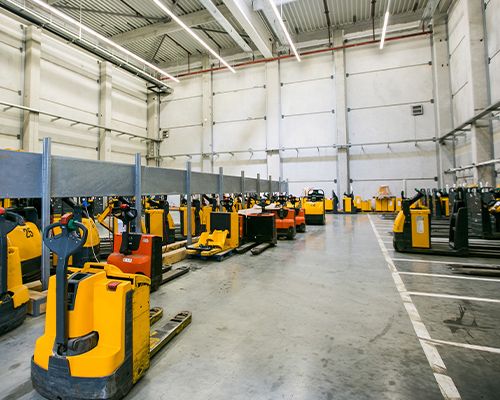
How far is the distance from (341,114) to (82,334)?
14.7m

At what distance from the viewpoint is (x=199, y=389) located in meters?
1.63

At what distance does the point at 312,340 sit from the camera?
7.13 feet

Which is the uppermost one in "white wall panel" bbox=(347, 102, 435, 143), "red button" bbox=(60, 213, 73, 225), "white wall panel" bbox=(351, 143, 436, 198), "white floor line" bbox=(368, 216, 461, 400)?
"white wall panel" bbox=(347, 102, 435, 143)

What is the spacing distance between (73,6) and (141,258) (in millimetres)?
12962

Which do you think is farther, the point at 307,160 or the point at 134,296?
the point at 307,160

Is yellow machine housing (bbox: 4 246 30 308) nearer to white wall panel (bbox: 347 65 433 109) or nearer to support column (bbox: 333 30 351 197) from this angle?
support column (bbox: 333 30 351 197)

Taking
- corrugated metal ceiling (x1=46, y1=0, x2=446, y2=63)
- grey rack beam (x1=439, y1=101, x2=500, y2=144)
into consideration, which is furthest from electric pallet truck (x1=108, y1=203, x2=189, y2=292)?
corrugated metal ceiling (x1=46, y1=0, x2=446, y2=63)

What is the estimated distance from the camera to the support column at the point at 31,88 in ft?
32.8

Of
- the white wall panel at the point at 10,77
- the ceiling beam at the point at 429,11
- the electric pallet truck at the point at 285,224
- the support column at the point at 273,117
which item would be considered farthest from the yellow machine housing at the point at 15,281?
the ceiling beam at the point at 429,11

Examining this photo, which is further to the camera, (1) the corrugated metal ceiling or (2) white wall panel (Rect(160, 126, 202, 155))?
(2) white wall panel (Rect(160, 126, 202, 155))

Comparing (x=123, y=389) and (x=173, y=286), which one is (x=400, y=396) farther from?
(x=173, y=286)

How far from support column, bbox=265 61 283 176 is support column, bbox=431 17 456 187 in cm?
749

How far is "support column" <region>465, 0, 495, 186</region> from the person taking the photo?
360 inches

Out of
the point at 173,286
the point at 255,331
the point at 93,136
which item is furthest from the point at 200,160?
the point at 255,331
